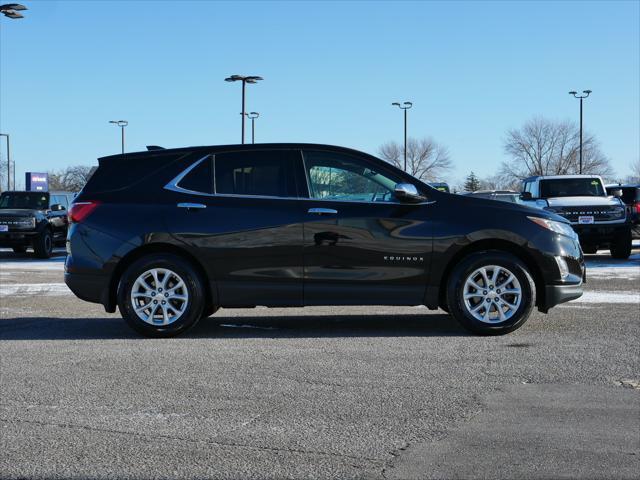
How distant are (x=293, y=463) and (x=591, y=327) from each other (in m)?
4.76

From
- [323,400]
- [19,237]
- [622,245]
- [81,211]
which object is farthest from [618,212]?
[323,400]

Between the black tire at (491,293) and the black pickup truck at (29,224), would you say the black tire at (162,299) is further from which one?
the black pickup truck at (29,224)

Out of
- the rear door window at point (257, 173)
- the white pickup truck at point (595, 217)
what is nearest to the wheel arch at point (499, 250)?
the rear door window at point (257, 173)

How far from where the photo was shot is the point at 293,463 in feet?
12.7

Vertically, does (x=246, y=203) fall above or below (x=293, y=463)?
above

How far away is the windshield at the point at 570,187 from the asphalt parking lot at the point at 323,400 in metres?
10.5

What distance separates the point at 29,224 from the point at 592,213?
13393 millimetres

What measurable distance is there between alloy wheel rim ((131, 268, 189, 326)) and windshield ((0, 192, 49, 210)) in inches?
615

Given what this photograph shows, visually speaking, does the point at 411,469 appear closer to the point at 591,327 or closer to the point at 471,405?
the point at 471,405

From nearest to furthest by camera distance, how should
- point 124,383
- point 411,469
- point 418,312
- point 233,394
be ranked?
point 411,469 < point 233,394 < point 124,383 < point 418,312

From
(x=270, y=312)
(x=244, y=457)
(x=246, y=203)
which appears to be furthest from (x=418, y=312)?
(x=244, y=457)

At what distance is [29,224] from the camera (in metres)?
20.4

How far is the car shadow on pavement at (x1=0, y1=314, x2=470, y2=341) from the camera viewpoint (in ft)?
25.1

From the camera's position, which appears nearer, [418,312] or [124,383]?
[124,383]
